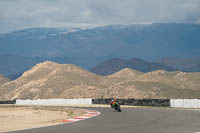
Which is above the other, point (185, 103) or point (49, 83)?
point (49, 83)

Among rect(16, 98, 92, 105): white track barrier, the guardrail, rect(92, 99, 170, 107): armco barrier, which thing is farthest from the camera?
rect(16, 98, 92, 105): white track barrier

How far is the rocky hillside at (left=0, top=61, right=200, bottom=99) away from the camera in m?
90.7

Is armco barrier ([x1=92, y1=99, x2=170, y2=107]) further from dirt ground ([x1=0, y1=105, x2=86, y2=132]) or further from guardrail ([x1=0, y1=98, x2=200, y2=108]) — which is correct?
dirt ground ([x1=0, y1=105, x2=86, y2=132])

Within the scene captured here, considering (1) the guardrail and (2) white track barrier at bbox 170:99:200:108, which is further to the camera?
(1) the guardrail

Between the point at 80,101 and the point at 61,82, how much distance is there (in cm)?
7275

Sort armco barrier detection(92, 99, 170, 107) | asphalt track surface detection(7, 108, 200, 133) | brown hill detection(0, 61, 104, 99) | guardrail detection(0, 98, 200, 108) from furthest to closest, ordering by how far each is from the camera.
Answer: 1. brown hill detection(0, 61, 104, 99)
2. armco barrier detection(92, 99, 170, 107)
3. guardrail detection(0, 98, 200, 108)
4. asphalt track surface detection(7, 108, 200, 133)

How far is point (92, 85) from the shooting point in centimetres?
10956

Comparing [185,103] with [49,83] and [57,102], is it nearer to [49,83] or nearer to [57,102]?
[57,102]

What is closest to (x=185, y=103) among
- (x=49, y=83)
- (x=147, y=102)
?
(x=147, y=102)

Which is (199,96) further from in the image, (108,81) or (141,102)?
(108,81)

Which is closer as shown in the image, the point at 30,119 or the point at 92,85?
the point at 30,119

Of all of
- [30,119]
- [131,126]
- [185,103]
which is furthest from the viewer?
[185,103]

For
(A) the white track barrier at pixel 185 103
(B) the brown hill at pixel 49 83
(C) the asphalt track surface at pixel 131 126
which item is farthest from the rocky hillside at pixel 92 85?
(C) the asphalt track surface at pixel 131 126

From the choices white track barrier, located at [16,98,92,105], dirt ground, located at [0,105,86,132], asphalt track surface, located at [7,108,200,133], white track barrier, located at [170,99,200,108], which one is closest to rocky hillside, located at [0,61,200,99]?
white track barrier, located at [16,98,92,105]
